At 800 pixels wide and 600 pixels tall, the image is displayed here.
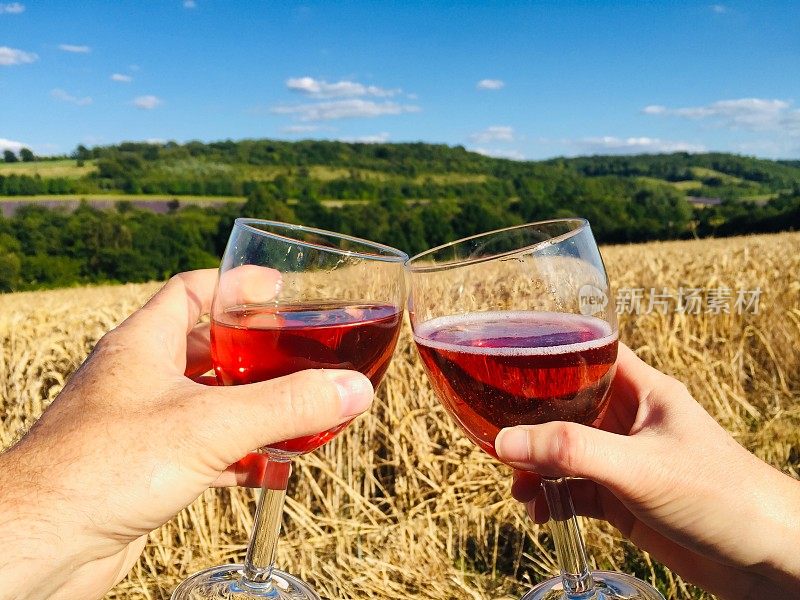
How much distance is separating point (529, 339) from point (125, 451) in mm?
742

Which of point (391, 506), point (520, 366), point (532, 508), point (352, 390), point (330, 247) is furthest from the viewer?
point (391, 506)

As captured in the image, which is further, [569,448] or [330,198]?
[330,198]

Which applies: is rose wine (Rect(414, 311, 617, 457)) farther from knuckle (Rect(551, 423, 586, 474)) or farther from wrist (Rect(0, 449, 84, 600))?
wrist (Rect(0, 449, 84, 600))

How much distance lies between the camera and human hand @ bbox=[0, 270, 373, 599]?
4.12ft

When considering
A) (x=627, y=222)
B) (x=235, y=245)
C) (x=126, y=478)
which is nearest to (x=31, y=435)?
(x=126, y=478)

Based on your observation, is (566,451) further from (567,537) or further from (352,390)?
(352,390)

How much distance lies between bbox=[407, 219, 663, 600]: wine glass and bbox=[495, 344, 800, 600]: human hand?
7 cm

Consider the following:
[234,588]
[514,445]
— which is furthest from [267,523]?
[514,445]

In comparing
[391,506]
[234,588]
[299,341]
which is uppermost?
[299,341]

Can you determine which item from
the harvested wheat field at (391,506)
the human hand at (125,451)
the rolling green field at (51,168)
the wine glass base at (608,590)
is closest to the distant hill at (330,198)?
the rolling green field at (51,168)

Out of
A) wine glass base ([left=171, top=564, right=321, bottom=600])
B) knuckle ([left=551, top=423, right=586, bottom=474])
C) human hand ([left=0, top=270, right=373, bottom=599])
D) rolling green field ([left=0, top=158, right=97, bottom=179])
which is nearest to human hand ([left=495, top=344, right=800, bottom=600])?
knuckle ([left=551, top=423, right=586, bottom=474])

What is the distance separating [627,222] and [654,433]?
50792 millimetres

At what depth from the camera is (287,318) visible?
140 cm

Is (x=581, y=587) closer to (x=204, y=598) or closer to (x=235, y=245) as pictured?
(x=204, y=598)
